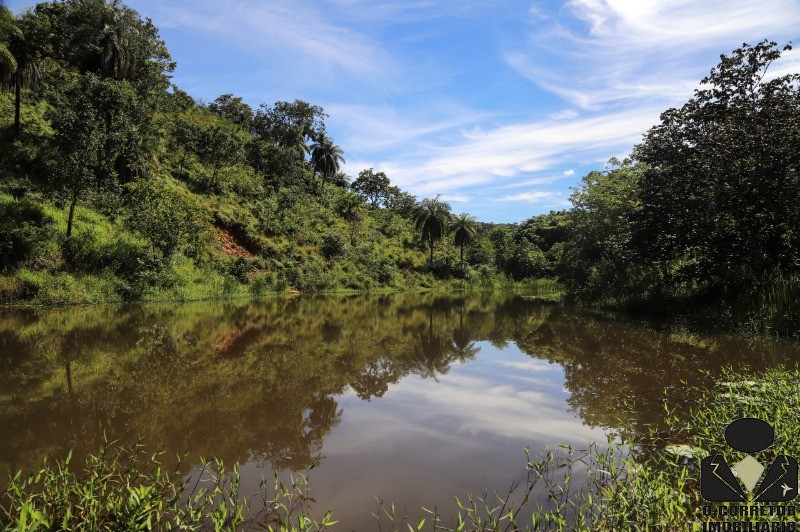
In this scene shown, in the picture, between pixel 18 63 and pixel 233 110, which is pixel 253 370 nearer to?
pixel 18 63

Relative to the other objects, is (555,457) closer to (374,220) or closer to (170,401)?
(170,401)

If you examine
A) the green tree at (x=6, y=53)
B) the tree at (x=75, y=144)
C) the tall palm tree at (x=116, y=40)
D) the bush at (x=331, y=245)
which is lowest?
the bush at (x=331, y=245)

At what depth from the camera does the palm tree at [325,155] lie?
60250mm

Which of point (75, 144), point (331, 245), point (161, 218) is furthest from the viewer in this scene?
point (331, 245)

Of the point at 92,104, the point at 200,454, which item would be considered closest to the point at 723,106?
the point at 200,454

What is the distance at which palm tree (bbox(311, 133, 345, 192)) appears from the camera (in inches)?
Answer: 2372

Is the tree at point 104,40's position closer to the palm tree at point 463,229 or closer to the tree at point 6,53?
the tree at point 6,53

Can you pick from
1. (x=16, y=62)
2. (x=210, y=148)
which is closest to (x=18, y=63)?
(x=16, y=62)

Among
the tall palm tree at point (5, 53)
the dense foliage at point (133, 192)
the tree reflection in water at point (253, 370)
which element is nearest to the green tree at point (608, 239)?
the tree reflection in water at point (253, 370)

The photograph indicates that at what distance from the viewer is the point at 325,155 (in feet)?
198

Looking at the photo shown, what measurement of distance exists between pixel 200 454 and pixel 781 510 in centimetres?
523

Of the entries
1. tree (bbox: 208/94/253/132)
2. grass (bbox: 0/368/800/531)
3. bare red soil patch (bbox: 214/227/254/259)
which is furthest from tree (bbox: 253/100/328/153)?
grass (bbox: 0/368/800/531)

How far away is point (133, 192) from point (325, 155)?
34.9 meters

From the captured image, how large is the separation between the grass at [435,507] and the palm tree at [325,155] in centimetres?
5802
